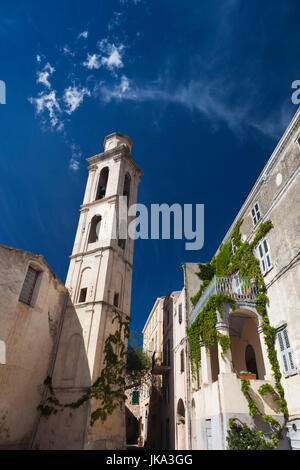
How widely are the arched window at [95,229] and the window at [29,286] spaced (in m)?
6.90

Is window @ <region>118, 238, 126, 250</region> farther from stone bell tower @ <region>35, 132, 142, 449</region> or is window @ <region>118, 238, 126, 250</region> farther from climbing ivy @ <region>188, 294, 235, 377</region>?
climbing ivy @ <region>188, 294, 235, 377</region>

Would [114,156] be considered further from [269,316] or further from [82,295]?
[269,316]

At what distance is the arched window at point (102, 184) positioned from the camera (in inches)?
1111

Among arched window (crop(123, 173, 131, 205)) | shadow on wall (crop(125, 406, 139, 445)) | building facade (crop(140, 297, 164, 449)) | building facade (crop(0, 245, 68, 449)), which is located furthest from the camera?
shadow on wall (crop(125, 406, 139, 445))

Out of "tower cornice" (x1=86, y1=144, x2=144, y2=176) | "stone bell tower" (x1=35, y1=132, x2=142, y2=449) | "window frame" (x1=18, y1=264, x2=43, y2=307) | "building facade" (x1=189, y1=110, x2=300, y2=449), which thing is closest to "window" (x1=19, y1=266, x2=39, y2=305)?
"window frame" (x1=18, y1=264, x2=43, y2=307)

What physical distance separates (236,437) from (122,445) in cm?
932

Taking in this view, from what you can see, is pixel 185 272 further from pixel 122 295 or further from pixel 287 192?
pixel 287 192

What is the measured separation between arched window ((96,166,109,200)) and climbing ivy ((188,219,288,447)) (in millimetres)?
12437

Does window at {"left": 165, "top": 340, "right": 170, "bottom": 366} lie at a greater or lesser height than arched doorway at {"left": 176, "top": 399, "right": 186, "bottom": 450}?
greater

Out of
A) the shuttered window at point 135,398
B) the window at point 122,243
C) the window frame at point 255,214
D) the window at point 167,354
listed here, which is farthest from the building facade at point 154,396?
the window frame at point 255,214

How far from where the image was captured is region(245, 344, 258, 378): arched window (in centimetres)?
1648

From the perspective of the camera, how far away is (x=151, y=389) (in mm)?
30844

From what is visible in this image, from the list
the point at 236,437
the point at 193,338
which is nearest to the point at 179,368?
the point at 193,338

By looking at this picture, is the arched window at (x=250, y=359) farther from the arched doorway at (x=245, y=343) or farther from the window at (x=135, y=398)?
the window at (x=135, y=398)
